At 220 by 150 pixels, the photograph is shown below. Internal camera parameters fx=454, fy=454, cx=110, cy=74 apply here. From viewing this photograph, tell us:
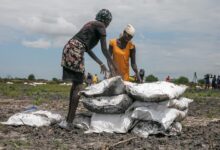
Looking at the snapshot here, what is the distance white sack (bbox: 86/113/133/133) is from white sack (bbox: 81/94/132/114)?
0.25ft

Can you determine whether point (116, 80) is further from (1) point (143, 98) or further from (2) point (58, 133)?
(2) point (58, 133)

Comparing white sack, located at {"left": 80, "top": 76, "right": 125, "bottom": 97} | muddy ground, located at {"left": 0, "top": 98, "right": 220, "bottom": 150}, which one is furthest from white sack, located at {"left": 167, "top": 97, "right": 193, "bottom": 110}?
white sack, located at {"left": 80, "top": 76, "right": 125, "bottom": 97}

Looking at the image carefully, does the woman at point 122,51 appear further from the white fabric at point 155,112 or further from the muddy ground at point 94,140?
the muddy ground at point 94,140

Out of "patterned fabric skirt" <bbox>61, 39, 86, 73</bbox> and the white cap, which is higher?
the white cap

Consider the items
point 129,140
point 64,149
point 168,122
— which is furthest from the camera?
point 168,122

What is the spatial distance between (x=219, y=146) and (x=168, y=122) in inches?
41.2

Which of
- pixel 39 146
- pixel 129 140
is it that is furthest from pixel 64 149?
pixel 129 140

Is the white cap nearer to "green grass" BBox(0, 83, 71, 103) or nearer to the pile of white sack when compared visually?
the pile of white sack

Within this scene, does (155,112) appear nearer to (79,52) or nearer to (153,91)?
(153,91)

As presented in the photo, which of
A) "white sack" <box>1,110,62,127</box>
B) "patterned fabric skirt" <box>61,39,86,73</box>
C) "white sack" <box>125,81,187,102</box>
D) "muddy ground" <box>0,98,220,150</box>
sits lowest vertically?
"muddy ground" <box>0,98,220,150</box>

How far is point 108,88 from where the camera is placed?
19.7 ft

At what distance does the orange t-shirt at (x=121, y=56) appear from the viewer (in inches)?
260

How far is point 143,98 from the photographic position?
5.79 meters

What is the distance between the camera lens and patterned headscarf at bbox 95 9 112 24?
244 inches
